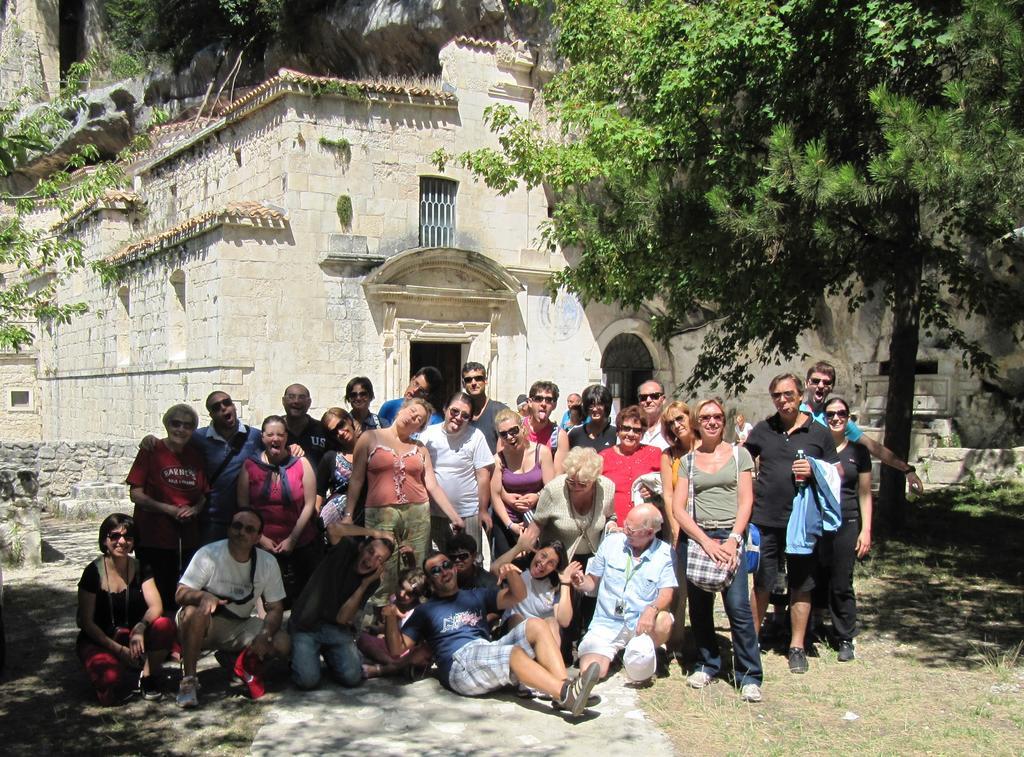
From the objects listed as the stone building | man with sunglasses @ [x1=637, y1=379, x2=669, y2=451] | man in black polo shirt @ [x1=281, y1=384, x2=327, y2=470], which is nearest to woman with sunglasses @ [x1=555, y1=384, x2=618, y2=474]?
man with sunglasses @ [x1=637, y1=379, x2=669, y2=451]

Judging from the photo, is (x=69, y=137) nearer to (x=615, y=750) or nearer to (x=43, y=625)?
(x=43, y=625)

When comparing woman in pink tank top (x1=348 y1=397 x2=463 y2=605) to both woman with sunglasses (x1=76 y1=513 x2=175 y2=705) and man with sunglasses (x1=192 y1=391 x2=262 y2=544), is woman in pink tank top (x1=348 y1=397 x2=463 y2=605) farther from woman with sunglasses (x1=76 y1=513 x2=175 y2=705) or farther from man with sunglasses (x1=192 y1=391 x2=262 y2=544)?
woman with sunglasses (x1=76 y1=513 x2=175 y2=705)

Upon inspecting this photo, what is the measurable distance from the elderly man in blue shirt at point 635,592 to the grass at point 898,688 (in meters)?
0.38

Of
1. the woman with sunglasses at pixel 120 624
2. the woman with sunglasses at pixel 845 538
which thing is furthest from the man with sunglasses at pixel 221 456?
the woman with sunglasses at pixel 845 538

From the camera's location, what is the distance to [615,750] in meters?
4.48

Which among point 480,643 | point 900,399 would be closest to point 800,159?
point 900,399

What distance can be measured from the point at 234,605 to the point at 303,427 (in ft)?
6.48

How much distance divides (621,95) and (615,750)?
956cm

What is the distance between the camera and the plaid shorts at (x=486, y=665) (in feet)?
16.6

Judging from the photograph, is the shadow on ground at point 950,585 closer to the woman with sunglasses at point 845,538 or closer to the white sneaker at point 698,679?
the woman with sunglasses at point 845,538

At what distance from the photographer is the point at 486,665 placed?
200 inches

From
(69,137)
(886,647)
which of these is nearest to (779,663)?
(886,647)

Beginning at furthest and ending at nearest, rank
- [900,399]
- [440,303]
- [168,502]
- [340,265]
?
[440,303] → [340,265] → [900,399] → [168,502]

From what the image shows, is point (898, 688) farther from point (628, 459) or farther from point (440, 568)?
point (440, 568)
